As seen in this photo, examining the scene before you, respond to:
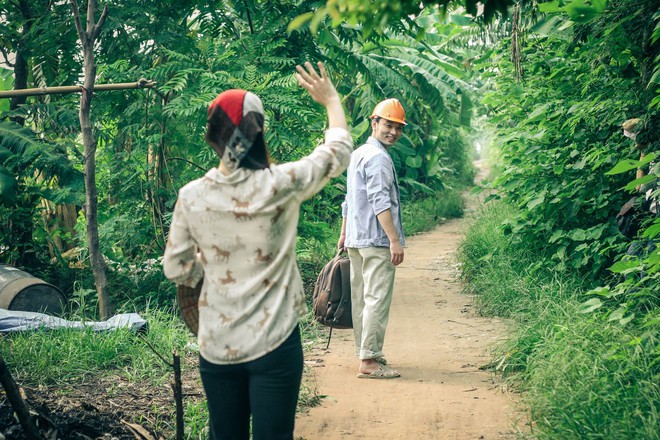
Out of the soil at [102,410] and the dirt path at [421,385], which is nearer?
the soil at [102,410]

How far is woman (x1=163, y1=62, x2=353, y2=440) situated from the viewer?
2760mm

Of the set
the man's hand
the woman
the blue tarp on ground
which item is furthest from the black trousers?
the blue tarp on ground

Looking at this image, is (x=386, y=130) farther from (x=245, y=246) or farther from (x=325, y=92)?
(x=245, y=246)

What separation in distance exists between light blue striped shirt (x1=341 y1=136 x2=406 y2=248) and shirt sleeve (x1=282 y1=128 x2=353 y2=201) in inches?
114

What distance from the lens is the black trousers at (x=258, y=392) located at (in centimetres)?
278

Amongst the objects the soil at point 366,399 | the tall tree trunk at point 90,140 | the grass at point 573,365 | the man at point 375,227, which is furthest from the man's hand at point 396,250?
the tall tree trunk at point 90,140

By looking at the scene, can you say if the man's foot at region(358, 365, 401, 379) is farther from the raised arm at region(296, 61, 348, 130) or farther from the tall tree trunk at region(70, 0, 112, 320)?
the raised arm at region(296, 61, 348, 130)

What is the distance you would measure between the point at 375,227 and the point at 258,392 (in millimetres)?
3229

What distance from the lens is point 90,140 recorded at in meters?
6.60

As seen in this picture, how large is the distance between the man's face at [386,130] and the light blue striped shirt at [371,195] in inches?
2.0

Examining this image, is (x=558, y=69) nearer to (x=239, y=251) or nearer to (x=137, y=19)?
(x=137, y=19)

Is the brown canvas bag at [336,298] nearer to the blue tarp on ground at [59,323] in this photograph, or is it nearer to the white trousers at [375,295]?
the white trousers at [375,295]

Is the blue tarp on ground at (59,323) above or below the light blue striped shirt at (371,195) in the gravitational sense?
below

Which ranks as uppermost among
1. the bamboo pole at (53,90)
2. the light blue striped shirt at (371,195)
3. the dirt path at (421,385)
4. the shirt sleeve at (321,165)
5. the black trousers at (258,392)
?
the bamboo pole at (53,90)
